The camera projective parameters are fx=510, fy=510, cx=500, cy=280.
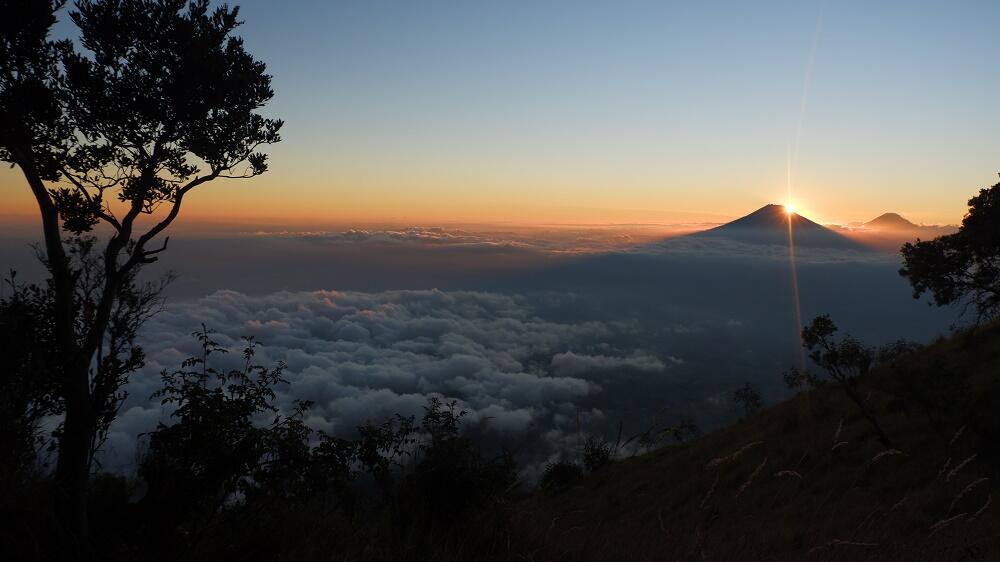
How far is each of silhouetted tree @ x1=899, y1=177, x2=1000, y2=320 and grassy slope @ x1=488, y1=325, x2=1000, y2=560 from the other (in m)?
3.65

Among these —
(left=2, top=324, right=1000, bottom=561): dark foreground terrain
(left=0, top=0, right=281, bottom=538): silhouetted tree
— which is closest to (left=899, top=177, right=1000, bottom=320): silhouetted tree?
(left=2, top=324, right=1000, bottom=561): dark foreground terrain

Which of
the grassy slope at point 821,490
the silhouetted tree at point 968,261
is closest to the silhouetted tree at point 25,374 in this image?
the grassy slope at point 821,490

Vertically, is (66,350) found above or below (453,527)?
above

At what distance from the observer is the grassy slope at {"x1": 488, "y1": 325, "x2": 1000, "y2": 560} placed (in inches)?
197

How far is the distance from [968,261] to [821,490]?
14.9 m

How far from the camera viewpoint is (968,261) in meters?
24.2

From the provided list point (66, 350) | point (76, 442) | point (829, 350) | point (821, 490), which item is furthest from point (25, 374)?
point (829, 350)

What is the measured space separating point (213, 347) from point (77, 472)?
268 centimetres

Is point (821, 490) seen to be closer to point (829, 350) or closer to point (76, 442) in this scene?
point (829, 350)

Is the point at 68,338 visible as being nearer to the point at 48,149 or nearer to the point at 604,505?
the point at 48,149

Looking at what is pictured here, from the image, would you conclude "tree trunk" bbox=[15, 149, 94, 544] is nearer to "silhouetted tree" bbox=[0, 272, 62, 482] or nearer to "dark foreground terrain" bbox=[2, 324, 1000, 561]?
"silhouetted tree" bbox=[0, 272, 62, 482]

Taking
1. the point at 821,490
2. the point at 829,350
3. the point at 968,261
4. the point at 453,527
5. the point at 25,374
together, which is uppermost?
the point at 968,261

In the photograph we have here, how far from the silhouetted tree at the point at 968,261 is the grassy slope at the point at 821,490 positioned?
12.0 feet

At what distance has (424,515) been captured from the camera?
19.0 ft
